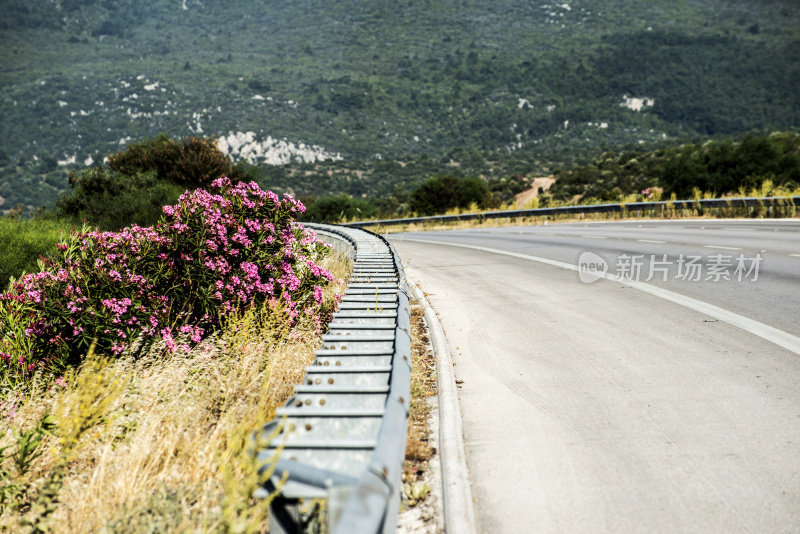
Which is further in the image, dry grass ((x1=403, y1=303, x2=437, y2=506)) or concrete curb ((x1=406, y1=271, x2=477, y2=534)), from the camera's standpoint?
dry grass ((x1=403, y1=303, x2=437, y2=506))

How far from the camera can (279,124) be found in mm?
137500

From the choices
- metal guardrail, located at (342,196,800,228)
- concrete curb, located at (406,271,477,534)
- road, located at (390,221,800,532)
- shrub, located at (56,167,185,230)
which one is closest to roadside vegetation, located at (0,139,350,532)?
concrete curb, located at (406,271,477,534)

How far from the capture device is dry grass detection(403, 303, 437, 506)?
4.42 metres

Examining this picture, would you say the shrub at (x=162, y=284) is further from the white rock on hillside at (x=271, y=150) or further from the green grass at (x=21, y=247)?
the white rock on hillside at (x=271, y=150)

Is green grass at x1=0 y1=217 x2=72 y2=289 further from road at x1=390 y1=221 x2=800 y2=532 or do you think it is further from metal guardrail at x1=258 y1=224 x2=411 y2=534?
metal guardrail at x1=258 y1=224 x2=411 y2=534

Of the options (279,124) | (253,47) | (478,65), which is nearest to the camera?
(279,124)

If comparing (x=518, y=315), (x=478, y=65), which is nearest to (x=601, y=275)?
(x=518, y=315)

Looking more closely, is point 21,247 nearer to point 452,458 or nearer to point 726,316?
point 452,458

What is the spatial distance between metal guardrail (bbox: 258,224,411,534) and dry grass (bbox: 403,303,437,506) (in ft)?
2.42

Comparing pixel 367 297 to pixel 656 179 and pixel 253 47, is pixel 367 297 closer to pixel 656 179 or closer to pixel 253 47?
pixel 656 179

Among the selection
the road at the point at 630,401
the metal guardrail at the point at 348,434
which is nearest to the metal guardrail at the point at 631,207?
the road at the point at 630,401

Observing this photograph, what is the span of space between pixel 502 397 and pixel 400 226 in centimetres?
2804

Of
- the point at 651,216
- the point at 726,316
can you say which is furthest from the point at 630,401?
the point at 651,216

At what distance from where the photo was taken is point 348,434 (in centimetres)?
319
